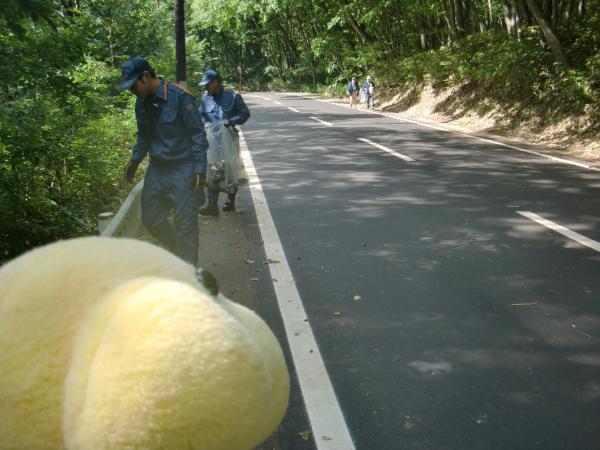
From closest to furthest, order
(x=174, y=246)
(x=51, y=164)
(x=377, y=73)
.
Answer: (x=174, y=246), (x=51, y=164), (x=377, y=73)

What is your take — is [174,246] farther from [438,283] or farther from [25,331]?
[25,331]

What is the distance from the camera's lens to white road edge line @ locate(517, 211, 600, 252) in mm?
6527

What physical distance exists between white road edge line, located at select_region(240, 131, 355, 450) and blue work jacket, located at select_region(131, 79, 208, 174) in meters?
1.33

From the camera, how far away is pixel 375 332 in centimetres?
447

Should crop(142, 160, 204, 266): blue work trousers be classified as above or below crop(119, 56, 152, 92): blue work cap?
below

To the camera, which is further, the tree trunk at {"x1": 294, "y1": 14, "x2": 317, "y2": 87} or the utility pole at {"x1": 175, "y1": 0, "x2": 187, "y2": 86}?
the tree trunk at {"x1": 294, "y1": 14, "x2": 317, "y2": 87}

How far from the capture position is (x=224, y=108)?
7.93m

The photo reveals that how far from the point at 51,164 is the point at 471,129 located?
556 inches

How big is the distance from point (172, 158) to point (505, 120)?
599 inches

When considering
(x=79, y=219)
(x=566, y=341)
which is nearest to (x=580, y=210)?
(x=566, y=341)

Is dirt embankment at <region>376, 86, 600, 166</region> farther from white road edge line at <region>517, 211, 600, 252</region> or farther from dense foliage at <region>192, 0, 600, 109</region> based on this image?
white road edge line at <region>517, 211, 600, 252</region>

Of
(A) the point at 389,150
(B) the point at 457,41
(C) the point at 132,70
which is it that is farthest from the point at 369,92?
(C) the point at 132,70

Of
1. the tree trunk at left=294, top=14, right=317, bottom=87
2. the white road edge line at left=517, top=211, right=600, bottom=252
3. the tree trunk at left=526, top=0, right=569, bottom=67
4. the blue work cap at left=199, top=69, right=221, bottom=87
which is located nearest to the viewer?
the white road edge line at left=517, top=211, right=600, bottom=252

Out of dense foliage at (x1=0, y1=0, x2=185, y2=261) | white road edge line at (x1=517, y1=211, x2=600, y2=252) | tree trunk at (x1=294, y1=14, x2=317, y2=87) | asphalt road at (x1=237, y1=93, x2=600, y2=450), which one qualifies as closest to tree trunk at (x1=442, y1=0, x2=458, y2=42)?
asphalt road at (x1=237, y1=93, x2=600, y2=450)
